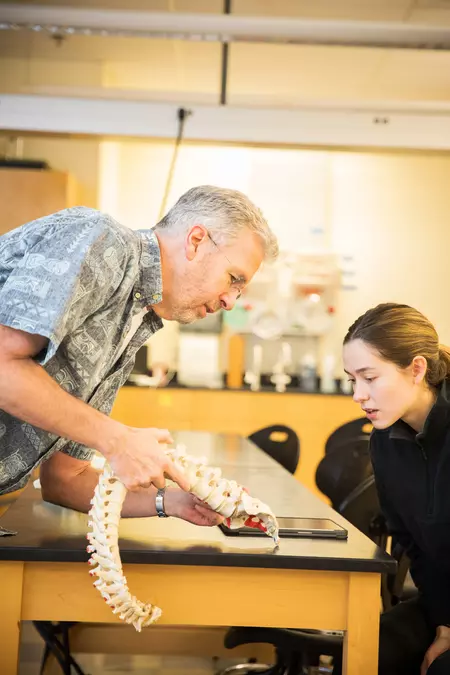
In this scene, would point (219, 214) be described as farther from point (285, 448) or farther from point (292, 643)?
point (285, 448)

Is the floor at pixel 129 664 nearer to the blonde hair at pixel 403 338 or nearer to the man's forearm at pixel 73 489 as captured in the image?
the man's forearm at pixel 73 489

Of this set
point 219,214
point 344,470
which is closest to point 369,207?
point 344,470

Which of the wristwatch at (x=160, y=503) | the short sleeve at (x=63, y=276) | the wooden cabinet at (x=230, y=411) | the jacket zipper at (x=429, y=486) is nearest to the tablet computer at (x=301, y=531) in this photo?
the wristwatch at (x=160, y=503)

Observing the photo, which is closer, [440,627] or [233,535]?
[233,535]

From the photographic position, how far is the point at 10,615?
5.25ft

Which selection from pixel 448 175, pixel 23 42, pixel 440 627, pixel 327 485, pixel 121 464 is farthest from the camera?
pixel 448 175

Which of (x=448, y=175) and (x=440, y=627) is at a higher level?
(x=448, y=175)

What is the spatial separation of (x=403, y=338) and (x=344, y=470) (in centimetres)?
110

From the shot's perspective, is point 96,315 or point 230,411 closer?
point 96,315

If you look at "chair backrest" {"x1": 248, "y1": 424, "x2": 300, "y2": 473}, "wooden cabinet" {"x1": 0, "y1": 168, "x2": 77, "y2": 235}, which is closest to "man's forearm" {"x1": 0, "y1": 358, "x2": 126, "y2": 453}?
"chair backrest" {"x1": 248, "y1": 424, "x2": 300, "y2": 473}

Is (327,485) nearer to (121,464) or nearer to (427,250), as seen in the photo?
(121,464)

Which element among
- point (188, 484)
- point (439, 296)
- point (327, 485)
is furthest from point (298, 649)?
point (439, 296)

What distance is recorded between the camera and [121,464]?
4.76 feet

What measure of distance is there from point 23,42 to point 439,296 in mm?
4017
